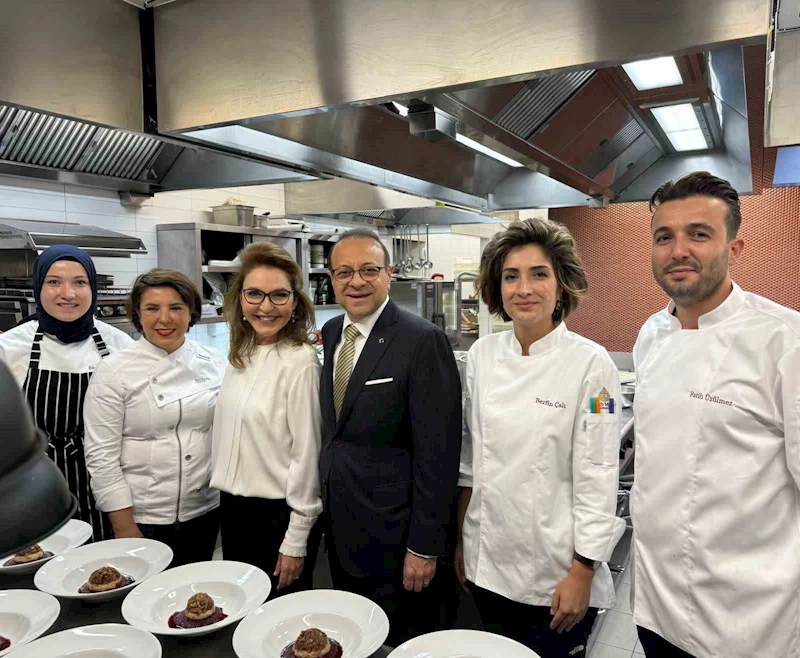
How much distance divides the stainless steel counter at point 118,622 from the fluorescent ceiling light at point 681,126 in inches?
95.2

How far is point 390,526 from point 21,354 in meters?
1.43

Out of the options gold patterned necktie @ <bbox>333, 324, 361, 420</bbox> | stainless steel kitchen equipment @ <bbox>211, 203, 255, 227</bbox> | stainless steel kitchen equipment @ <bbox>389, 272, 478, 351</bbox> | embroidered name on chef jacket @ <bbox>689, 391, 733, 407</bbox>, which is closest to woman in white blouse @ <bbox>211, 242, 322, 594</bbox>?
gold patterned necktie @ <bbox>333, 324, 361, 420</bbox>

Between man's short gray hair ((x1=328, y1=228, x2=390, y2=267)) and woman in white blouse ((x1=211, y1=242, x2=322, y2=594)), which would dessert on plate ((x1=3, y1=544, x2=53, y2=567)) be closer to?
woman in white blouse ((x1=211, y1=242, x2=322, y2=594))

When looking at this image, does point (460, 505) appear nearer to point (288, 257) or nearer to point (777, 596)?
point (777, 596)

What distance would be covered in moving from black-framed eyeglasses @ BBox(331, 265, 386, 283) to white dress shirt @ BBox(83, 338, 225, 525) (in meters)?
0.71

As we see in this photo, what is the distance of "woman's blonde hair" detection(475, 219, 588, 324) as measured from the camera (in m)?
1.62

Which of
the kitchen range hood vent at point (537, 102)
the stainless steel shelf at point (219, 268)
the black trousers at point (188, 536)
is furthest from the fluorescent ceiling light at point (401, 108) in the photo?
the stainless steel shelf at point (219, 268)

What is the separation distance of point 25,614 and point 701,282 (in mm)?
1717

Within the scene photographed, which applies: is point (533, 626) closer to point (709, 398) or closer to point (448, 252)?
point (709, 398)

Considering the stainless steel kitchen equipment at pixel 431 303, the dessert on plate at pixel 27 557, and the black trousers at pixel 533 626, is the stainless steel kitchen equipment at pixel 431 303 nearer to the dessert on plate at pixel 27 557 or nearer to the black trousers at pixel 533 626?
the black trousers at pixel 533 626

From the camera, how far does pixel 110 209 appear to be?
392 cm

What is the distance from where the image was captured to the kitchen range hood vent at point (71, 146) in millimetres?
2887

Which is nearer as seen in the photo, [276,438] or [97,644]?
[97,644]

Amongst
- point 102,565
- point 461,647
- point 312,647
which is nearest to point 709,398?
point 461,647
